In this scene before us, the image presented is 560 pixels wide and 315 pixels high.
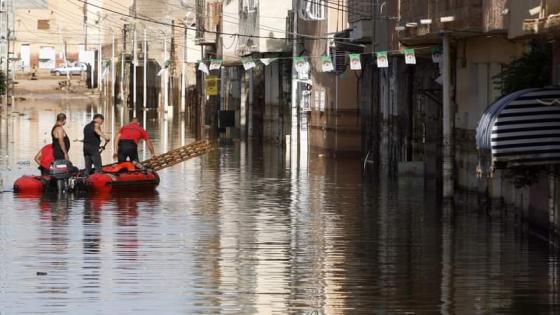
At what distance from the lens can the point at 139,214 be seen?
96.5ft

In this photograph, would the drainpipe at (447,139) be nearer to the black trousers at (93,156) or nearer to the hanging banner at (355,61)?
the black trousers at (93,156)

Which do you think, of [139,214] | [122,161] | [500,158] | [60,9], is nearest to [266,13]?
[122,161]

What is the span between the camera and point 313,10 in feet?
176

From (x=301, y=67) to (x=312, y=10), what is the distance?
245 centimetres

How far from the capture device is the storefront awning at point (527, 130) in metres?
23.2

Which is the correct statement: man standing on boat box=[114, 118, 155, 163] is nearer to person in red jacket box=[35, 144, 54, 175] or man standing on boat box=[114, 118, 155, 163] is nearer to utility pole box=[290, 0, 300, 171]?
person in red jacket box=[35, 144, 54, 175]

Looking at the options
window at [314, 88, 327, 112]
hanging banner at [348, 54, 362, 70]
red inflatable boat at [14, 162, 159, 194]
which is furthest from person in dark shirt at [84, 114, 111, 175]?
window at [314, 88, 327, 112]

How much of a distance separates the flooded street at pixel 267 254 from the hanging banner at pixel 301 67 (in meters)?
14.0

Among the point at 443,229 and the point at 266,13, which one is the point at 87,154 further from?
the point at 266,13

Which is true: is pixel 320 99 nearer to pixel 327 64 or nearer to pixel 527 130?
pixel 327 64

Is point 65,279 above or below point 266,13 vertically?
below

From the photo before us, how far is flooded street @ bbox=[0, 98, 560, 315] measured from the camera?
1845 cm

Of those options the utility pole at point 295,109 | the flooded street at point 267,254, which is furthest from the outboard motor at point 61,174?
the utility pole at point 295,109

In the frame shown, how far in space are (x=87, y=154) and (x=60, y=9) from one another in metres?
136
